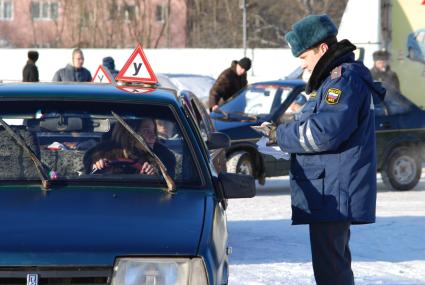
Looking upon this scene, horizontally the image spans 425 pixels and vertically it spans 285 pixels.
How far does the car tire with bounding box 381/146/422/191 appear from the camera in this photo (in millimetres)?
15258

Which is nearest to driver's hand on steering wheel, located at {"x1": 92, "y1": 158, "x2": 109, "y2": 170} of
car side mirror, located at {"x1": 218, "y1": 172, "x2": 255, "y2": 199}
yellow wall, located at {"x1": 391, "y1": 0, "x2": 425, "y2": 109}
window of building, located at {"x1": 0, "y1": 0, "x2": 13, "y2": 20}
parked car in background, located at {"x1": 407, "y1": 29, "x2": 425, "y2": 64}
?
car side mirror, located at {"x1": 218, "y1": 172, "x2": 255, "y2": 199}

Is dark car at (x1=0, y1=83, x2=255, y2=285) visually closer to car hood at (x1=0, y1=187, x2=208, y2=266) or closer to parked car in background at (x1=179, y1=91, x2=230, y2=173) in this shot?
car hood at (x1=0, y1=187, x2=208, y2=266)

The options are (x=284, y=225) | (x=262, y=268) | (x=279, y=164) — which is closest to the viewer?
(x=262, y=268)

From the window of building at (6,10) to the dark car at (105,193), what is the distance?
61488 mm

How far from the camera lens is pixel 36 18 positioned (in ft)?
203

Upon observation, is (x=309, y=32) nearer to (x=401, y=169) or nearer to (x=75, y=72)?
(x=401, y=169)

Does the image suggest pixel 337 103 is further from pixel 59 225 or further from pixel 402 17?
pixel 402 17

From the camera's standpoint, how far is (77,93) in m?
6.38

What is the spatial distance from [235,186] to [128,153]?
23.2 inches

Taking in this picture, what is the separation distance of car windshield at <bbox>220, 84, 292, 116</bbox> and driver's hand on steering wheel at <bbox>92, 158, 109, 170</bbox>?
8.82 meters

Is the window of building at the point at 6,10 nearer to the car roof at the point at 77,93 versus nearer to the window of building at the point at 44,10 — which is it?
the window of building at the point at 44,10

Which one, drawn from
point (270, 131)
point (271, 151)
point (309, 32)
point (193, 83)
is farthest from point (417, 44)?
point (309, 32)

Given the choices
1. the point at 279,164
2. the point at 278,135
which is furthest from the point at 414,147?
the point at 278,135

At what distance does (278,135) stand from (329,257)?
676mm
